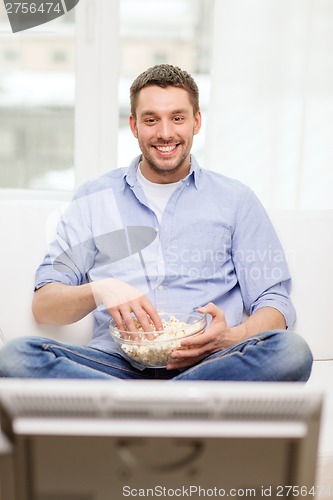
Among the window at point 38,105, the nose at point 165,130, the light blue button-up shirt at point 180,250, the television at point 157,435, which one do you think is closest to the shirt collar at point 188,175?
the light blue button-up shirt at point 180,250

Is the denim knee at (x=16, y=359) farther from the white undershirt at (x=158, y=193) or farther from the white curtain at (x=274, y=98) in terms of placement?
the white curtain at (x=274, y=98)

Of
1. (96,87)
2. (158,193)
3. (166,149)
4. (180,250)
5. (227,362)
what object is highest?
(96,87)

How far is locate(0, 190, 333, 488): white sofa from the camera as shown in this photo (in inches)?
78.0

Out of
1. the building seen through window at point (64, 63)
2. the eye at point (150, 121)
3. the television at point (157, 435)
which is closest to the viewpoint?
the television at point (157, 435)

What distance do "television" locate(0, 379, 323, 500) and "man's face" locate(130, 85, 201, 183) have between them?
1.34 metres

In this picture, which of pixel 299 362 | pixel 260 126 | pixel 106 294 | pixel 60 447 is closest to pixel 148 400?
pixel 60 447

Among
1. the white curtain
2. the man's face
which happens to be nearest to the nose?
the man's face

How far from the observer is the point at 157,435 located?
28.3 inches

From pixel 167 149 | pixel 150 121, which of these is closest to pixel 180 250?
pixel 167 149

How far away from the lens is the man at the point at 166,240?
1.91m

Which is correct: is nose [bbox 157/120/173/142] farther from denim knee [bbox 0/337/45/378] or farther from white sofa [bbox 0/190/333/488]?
denim knee [bbox 0/337/45/378]

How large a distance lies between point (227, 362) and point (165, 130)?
77cm

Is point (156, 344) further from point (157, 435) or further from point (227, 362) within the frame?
point (157, 435)

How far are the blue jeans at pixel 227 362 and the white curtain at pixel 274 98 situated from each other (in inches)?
54.7
